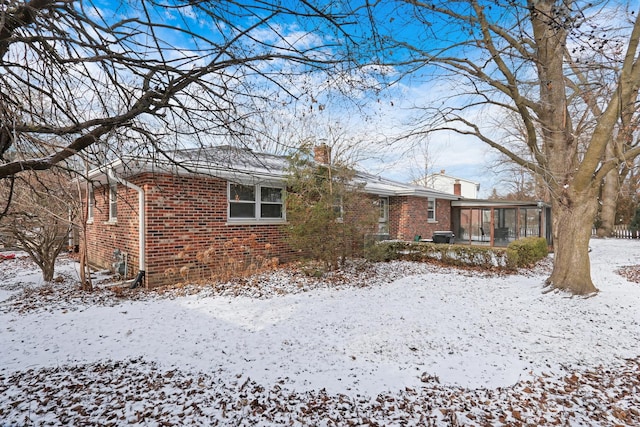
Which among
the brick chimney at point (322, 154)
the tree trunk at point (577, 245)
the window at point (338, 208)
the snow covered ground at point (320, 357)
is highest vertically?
the brick chimney at point (322, 154)

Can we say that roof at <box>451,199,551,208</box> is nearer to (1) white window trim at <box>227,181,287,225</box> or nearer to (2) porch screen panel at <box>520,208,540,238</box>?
(2) porch screen panel at <box>520,208,540,238</box>

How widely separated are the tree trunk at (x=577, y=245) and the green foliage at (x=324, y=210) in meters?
4.46

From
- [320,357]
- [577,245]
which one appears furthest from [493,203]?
[320,357]

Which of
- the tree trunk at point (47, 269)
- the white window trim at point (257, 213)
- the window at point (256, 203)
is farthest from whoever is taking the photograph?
the window at point (256, 203)

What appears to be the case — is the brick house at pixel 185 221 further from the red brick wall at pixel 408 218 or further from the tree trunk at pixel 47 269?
the red brick wall at pixel 408 218

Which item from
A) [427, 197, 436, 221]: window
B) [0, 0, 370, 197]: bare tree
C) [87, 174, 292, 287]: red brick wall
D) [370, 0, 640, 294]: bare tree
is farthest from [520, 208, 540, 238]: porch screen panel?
[0, 0, 370, 197]: bare tree

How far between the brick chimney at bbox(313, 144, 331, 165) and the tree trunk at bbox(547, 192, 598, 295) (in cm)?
595

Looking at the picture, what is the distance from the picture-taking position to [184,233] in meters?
7.95

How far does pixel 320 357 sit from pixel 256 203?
609 cm

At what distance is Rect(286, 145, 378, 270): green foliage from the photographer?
8.40 m

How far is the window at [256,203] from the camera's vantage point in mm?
8906

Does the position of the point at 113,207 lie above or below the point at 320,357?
above

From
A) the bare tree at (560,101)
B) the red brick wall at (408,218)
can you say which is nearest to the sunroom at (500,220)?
the red brick wall at (408,218)

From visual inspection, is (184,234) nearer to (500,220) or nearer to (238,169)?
(238,169)
